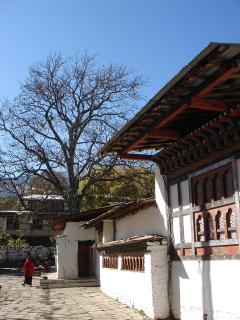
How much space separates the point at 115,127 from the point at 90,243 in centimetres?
954

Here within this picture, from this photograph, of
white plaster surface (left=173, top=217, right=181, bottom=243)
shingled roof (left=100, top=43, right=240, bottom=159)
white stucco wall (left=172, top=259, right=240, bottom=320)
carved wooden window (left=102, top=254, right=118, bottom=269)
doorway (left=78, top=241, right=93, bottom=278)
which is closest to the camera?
shingled roof (left=100, top=43, right=240, bottom=159)

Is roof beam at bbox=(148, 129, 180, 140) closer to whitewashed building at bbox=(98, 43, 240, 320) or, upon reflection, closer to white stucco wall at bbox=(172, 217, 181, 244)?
whitewashed building at bbox=(98, 43, 240, 320)

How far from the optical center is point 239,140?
7773 mm

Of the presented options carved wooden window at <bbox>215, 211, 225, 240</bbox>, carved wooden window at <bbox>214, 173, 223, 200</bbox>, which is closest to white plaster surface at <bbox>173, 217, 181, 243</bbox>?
carved wooden window at <bbox>215, 211, 225, 240</bbox>

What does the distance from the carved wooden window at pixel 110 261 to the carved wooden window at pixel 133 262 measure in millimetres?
1447

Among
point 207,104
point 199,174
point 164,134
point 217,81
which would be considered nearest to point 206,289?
point 199,174

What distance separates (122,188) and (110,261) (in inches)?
610

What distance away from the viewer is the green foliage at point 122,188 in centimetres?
2961

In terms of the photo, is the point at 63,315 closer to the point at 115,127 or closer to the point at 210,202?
the point at 210,202

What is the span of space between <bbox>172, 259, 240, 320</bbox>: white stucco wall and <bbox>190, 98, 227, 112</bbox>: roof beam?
2.80 m

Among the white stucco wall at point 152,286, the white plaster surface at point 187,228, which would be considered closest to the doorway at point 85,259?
the white stucco wall at point 152,286

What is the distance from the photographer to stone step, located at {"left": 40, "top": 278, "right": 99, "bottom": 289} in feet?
69.9

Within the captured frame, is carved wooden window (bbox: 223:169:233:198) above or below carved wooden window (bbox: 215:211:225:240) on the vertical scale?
above

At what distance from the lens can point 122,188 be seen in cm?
3198
